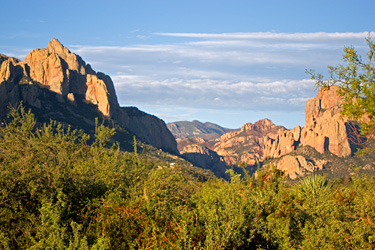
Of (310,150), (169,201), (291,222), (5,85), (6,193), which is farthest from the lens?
(310,150)

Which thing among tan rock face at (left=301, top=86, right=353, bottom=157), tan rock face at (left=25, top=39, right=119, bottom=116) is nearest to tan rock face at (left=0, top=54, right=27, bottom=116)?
tan rock face at (left=25, top=39, right=119, bottom=116)

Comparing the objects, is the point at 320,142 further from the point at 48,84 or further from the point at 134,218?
the point at 134,218

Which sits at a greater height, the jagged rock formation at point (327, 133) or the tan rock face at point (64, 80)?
the tan rock face at point (64, 80)

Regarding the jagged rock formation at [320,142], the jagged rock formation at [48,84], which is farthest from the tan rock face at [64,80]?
the jagged rock formation at [320,142]

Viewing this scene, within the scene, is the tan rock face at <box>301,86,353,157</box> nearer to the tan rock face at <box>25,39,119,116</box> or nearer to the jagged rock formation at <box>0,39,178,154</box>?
the jagged rock formation at <box>0,39,178,154</box>

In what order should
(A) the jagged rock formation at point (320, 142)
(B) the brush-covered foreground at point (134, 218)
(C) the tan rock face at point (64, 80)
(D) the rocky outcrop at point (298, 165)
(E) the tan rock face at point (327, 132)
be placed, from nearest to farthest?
1. (B) the brush-covered foreground at point (134, 218)
2. (D) the rocky outcrop at point (298, 165)
3. (A) the jagged rock formation at point (320, 142)
4. (E) the tan rock face at point (327, 132)
5. (C) the tan rock face at point (64, 80)

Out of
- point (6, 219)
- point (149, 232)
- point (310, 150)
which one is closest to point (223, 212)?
point (149, 232)

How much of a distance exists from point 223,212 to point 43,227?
503 cm

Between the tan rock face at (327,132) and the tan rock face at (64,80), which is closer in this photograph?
the tan rock face at (327,132)

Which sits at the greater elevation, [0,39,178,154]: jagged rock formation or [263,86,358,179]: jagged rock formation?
[0,39,178,154]: jagged rock formation

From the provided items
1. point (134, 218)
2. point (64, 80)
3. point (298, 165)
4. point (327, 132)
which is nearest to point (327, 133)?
point (327, 132)

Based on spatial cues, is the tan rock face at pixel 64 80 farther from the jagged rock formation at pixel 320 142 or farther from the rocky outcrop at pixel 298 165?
the jagged rock formation at pixel 320 142

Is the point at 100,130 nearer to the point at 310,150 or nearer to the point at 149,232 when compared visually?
the point at 149,232

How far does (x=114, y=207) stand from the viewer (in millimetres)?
10555
